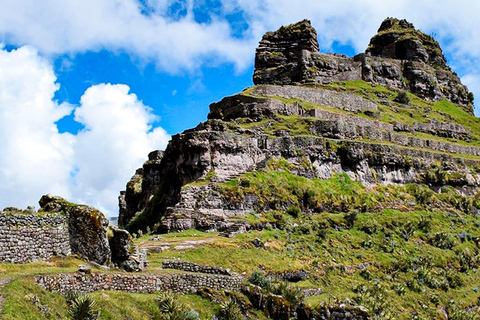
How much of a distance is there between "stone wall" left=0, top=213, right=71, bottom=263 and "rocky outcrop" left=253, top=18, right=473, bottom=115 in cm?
5961

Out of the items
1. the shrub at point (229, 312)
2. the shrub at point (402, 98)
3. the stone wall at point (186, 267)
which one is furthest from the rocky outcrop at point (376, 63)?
the shrub at point (229, 312)

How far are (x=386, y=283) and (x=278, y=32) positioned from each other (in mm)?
59661

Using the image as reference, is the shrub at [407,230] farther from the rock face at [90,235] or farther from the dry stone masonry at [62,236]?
the rock face at [90,235]

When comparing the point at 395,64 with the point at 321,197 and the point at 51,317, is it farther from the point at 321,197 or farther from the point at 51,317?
the point at 51,317

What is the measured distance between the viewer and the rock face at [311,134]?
1484 inches

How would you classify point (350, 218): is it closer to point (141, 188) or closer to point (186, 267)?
point (186, 267)

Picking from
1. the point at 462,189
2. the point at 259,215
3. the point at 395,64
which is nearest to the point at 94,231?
the point at 259,215

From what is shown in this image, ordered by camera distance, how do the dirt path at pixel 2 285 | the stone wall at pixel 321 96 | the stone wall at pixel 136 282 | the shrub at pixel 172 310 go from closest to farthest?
1. the dirt path at pixel 2 285
2. the stone wall at pixel 136 282
3. the shrub at pixel 172 310
4. the stone wall at pixel 321 96

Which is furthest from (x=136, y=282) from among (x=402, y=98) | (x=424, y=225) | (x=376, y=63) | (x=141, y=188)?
(x=376, y=63)

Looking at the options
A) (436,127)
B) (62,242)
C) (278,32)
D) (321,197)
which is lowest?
(62,242)

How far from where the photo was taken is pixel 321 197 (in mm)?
40562

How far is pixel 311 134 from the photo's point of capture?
4984cm

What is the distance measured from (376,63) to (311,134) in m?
42.7

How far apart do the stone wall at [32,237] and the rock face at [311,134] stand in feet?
51.8
